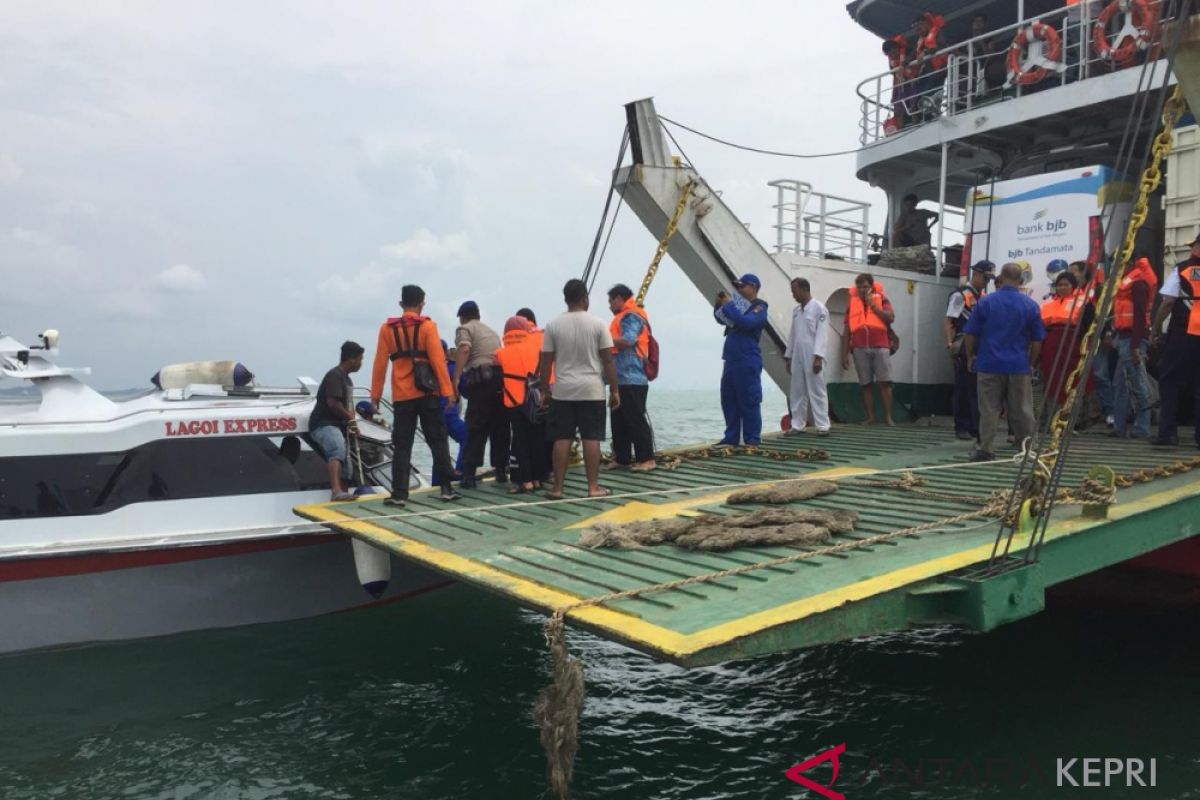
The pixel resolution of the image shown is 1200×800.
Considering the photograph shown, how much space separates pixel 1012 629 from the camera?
7.41 metres

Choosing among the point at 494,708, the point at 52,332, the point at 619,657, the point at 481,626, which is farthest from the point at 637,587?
the point at 52,332

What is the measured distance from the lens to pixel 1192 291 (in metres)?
6.95

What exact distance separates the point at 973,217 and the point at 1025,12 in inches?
156

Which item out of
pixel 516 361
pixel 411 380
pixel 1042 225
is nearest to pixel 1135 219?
pixel 516 361

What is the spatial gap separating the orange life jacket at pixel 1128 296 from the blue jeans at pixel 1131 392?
14 cm

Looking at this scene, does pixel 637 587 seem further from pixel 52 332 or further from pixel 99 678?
pixel 52 332

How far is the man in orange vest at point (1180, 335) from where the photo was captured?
6.94 meters

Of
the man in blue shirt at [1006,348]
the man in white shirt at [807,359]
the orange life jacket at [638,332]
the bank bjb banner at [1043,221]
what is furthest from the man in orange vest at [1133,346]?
the orange life jacket at [638,332]

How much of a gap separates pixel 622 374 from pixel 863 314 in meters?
3.45

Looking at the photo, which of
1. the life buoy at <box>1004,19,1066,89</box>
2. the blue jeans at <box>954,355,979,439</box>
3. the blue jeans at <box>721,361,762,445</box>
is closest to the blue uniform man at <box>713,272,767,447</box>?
the blue jeans at <box>721,361,762,445</box>

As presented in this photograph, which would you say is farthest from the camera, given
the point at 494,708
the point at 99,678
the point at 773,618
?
the point at 99,678

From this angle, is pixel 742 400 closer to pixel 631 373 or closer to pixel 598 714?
pixel 631 373

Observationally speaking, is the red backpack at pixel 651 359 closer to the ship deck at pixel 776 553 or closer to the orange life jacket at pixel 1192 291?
the ship deck at pixel 776 553

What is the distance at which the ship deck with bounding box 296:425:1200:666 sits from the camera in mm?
3709
